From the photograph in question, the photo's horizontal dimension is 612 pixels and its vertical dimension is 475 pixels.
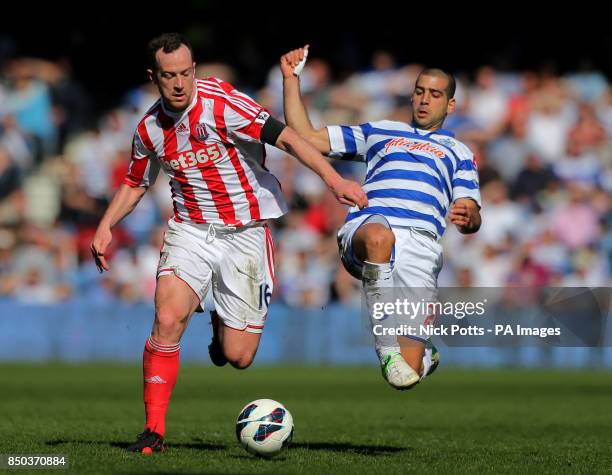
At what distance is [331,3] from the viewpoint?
23359 millimetres

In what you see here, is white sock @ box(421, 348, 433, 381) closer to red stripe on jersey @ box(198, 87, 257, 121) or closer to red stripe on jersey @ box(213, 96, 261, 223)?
red stripe on jersey @ box(213, 96, 261, 223)

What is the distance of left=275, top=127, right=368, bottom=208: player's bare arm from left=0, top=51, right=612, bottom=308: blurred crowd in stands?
34.5ft

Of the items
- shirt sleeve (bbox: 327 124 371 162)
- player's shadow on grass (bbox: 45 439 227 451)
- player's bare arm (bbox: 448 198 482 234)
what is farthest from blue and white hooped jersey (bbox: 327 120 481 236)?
player's shadow on grass (bbox: 45 439 227 451)

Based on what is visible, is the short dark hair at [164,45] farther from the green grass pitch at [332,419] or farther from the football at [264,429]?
the green grass pitch at [332,419]

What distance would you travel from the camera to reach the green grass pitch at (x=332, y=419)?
7.76m

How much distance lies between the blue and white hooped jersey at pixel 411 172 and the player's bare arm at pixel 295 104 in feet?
0.30

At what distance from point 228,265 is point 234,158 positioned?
76 centimetres

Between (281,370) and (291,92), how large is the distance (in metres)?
9.90

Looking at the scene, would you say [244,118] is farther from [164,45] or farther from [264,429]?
[264,429]

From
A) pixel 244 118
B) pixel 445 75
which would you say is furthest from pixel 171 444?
pixel 445 75

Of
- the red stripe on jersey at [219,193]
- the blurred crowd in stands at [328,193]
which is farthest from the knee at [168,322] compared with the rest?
the blurred crowd in stands at [328,193]

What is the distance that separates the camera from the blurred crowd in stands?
19.0 m

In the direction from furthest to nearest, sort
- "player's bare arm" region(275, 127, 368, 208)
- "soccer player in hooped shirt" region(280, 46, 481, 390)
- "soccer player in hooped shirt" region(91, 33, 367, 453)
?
"soccer player in hooped shirt" region(280, 46, 481, 390)
"soccer player in hooped shirt" region(91, 33, 367, 453)
"player's bare arm" region(275, 127, 368, 208)

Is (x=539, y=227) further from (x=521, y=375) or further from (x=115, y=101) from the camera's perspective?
(x=115, y=101)
